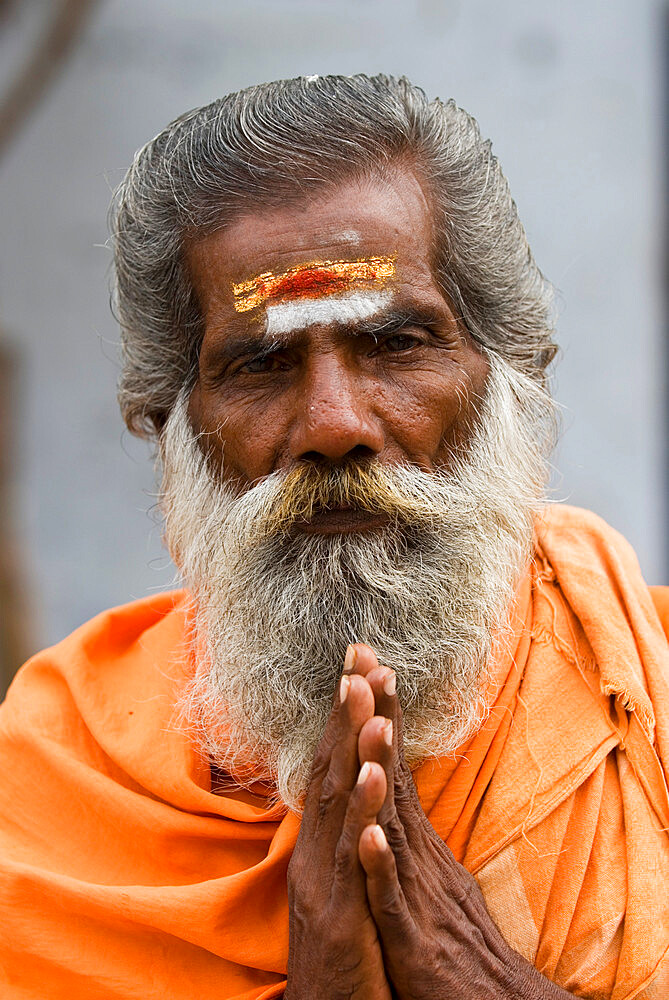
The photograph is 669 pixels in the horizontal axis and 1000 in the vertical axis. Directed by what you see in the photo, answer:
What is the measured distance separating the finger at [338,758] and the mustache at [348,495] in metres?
0.38

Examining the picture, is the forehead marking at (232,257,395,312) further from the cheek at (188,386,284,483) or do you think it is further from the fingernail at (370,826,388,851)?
the fingernail at (370,826,388,851)

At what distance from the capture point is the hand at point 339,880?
1566 millimetres

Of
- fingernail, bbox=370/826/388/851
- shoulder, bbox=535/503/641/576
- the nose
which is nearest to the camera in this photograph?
fingernail, bbox=370/826/388/851

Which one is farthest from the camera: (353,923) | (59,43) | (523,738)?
(59,43)

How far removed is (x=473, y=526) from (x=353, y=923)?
31.6 inches

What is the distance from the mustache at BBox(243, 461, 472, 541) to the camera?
1.84m

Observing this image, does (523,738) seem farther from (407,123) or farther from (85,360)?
(85,360)

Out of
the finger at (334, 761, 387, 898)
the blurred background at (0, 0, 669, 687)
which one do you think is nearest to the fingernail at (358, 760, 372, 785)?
the finger at (334, 761, 387, 898)

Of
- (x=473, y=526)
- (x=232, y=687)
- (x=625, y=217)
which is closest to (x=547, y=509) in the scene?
(x=473, y=526)

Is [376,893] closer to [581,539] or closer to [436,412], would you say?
[436,412]

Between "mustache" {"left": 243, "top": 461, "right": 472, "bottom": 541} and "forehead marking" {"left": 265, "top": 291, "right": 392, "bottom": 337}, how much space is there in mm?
275

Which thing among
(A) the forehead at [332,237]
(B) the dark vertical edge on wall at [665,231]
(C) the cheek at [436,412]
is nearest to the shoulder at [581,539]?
(C) the cheek at [436,412]

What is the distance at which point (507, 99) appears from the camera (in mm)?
4262

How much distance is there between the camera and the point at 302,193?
1955mm
